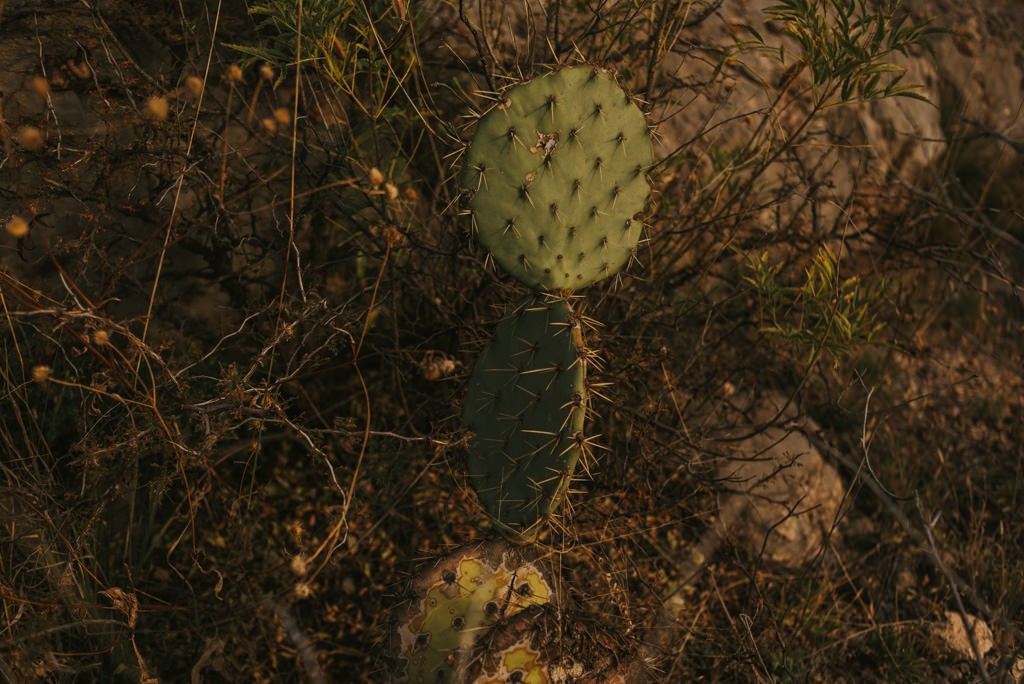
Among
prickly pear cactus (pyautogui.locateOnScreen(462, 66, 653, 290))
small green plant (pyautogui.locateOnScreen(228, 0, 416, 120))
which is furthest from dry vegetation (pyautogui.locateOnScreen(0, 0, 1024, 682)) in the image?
prickly pear cactus (pyautogui.locateOnScreen(462, 66, 653, 290))

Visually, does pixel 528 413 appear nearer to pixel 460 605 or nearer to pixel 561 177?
pixel 460 605

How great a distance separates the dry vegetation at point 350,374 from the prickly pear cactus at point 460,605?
0.08 m

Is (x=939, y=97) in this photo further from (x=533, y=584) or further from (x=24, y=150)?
(x=24, y=150)

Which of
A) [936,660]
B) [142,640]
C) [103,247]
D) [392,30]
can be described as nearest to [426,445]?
[142,640]

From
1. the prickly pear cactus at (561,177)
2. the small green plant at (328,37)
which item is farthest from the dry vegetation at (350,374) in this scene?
the prickly pear cactus at (561,177)

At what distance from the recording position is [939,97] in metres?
4.27

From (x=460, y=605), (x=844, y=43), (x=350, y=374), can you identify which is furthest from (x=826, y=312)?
(x=350, y=374)

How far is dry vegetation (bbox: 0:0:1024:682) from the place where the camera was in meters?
2.15

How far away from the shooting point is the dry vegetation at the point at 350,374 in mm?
2148

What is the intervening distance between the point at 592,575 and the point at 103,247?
171 centimetres

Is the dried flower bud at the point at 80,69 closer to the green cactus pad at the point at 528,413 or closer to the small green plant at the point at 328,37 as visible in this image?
the small green plant at the point at 328,37

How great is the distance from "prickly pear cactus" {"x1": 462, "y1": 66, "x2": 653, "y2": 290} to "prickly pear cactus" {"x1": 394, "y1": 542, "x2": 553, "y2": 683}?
2.30 ft

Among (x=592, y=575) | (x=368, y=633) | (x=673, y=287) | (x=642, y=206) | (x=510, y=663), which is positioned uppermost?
(x=642, y=206)

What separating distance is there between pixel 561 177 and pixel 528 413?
0.59 metres
